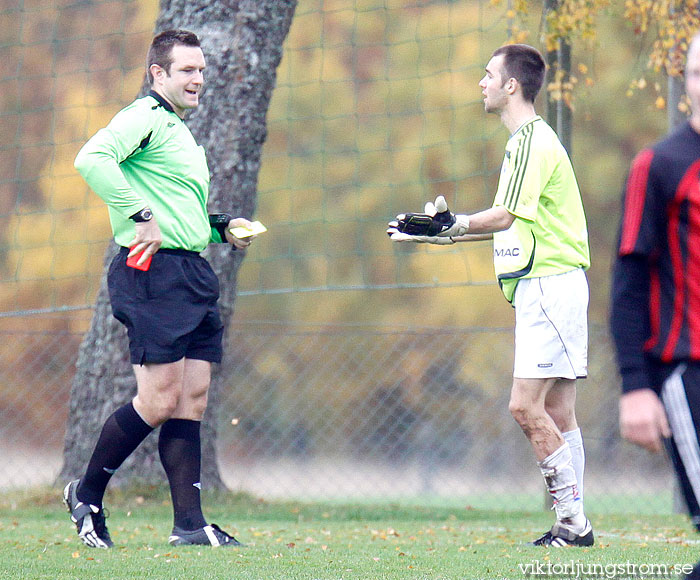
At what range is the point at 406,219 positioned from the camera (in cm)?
421

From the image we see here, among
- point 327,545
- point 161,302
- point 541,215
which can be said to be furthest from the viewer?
point 327,545

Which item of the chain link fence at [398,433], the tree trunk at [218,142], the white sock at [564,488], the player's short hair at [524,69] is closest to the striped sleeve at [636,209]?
the white sock at [564,488]

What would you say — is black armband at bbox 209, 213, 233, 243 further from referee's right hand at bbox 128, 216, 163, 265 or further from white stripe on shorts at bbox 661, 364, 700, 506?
white stripe on shorts at bbox 661, 364, 700, 506

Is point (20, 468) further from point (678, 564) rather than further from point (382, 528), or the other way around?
point (678, 564)

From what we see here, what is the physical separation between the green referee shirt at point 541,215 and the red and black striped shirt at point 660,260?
1.93 metres

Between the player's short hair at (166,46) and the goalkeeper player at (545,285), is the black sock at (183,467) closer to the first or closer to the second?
the goalkeeper player at (545,285)

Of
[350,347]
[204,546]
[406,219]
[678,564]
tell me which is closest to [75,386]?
[204,546]

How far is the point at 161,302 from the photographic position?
4.34 m

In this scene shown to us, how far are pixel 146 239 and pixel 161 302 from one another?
287 mm

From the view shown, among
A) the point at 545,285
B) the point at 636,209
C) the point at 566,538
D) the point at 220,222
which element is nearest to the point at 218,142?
the point at 220,222

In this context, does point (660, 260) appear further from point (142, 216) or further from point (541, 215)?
point (142, 216)

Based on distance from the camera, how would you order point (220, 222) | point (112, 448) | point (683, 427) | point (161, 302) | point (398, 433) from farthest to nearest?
point (398, 433) < point (220, 222) < point (112, 448) < point (161, 302) < point (683, 427)

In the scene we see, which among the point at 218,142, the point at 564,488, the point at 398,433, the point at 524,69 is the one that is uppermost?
the point at 524,69

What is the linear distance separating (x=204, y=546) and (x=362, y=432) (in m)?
5.32
